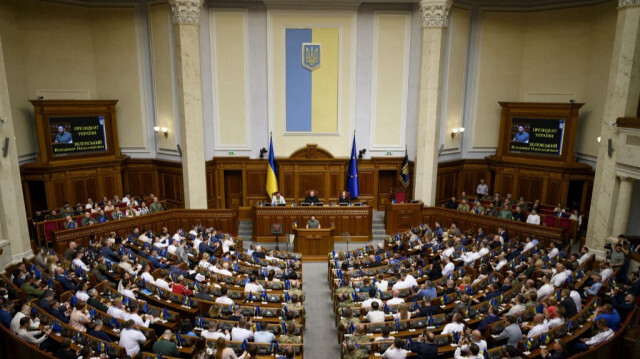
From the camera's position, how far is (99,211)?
14523mm

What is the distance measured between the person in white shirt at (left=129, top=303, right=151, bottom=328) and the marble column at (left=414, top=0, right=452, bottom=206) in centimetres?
1118

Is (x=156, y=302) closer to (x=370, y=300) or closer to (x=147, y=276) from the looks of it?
(x=147, y=276)

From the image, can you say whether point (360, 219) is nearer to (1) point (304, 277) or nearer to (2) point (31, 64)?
(1) point (304, 277)

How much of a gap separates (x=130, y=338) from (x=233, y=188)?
10.5 m

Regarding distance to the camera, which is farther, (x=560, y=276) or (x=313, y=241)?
(x=313, y=241)

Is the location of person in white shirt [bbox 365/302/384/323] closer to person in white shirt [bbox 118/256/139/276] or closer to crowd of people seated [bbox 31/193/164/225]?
person in white shirt [bbox 118/256/139/276]

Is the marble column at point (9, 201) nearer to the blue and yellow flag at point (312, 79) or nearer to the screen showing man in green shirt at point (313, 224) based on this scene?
the screen showing man in green shirt at point (313, 224)

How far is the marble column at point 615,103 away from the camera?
10938mm

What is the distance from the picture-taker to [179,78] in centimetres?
1527

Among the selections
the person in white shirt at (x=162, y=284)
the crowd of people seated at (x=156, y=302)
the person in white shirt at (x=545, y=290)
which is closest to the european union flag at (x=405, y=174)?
the crowd of people seated at (x=156, y=302)

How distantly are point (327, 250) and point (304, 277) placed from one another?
1728mm

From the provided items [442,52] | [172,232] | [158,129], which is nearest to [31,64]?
[158,129]

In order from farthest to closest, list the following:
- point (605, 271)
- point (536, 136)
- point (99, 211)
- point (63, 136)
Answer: point (536, 136)
point (63, 136)
point (99, 211)
point (605, 271)

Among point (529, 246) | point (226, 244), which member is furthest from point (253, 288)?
point (529, 246)
